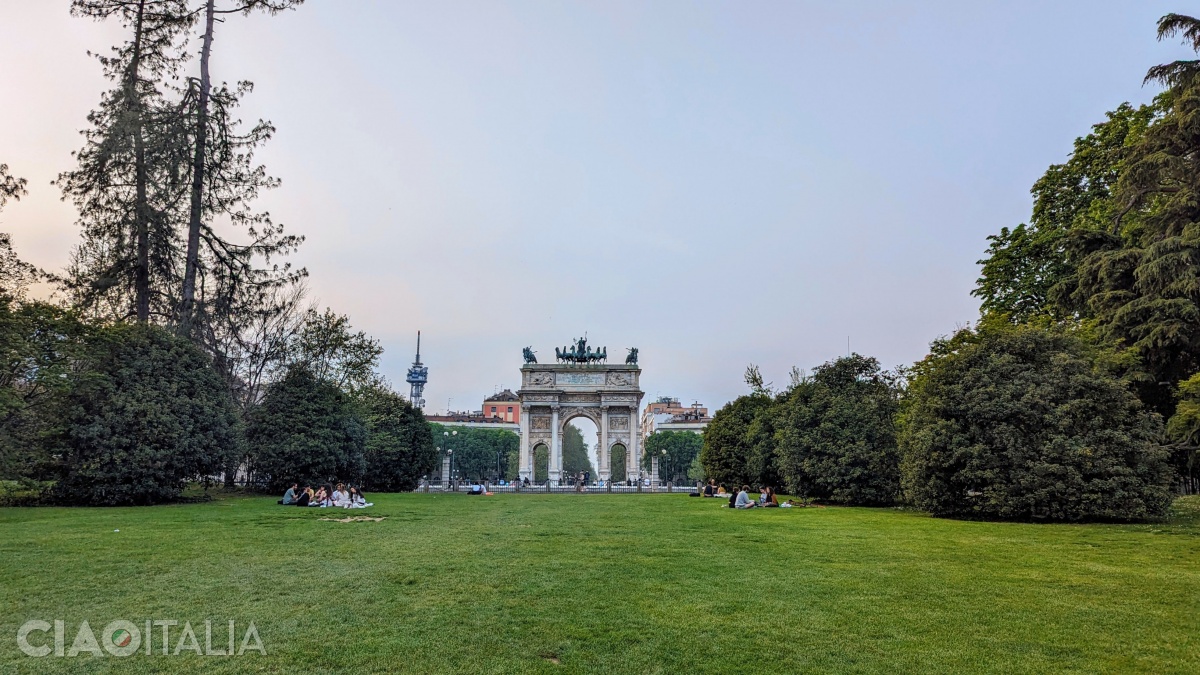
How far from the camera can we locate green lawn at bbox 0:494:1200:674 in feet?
16.4

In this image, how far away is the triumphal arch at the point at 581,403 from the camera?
63.0m

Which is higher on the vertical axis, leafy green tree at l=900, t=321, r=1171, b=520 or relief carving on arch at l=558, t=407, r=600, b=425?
relief carving on arch at l=558, t=407, r=600, b=425

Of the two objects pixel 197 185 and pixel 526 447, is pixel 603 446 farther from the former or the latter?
pixel 197 185

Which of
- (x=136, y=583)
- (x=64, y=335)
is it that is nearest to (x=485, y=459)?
(x=64, y=335)

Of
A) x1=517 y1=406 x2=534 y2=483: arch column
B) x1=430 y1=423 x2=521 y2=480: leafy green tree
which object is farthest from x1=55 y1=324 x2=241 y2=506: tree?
x1=430 y1=423 x2=521 y2=480: leafy green tree

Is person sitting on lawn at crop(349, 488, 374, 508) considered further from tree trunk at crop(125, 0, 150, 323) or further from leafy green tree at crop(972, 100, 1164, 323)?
leafy green tree at crop(972, 100, 1164, 323)

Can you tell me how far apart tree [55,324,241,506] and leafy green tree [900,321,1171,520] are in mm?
18441

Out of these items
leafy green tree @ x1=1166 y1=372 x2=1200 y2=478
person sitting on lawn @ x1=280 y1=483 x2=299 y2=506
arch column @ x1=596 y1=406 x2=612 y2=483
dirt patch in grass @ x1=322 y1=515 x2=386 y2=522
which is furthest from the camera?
arch column @ x1=596 y1=406 x2=612 y2=483

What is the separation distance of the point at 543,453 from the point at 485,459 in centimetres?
1883

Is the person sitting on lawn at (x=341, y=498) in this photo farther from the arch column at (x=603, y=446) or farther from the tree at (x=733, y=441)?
the arch column at (x=603, y=446)

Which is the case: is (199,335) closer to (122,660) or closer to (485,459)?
(122,660)

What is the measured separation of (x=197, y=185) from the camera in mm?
22734

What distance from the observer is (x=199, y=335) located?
2320 cm

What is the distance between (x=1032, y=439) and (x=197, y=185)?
23950 mm
